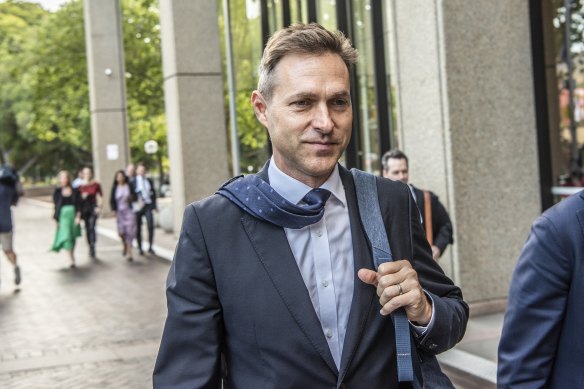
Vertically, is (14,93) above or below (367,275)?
above

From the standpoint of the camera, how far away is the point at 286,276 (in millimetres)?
2012

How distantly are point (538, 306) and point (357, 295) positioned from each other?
54 cm

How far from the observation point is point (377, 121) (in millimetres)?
13688

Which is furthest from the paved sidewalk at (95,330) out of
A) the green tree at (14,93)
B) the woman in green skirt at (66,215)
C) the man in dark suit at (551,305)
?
the green tree at (14,93)

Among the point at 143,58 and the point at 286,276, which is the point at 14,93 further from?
the point at 286,276

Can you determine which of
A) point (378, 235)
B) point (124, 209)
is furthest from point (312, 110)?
point (124, 209)

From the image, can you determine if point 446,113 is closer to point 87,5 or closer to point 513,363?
point 513,363

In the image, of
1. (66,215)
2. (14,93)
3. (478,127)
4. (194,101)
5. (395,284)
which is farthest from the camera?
(14,93)

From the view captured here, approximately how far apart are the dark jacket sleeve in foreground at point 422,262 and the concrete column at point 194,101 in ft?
47.8

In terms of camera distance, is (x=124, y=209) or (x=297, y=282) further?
(x=124, y=209)

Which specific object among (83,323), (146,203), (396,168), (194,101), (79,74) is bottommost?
(83,323)

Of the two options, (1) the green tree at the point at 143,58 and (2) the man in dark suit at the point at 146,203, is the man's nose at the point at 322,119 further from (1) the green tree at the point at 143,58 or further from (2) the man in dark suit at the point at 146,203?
(1) the green tree at the point at 143,58

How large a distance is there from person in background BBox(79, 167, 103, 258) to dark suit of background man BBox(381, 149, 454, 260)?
12.0 metres

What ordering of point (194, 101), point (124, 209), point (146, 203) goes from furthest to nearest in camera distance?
point (146, 203) → point (124, 209) → point (194, 101)
